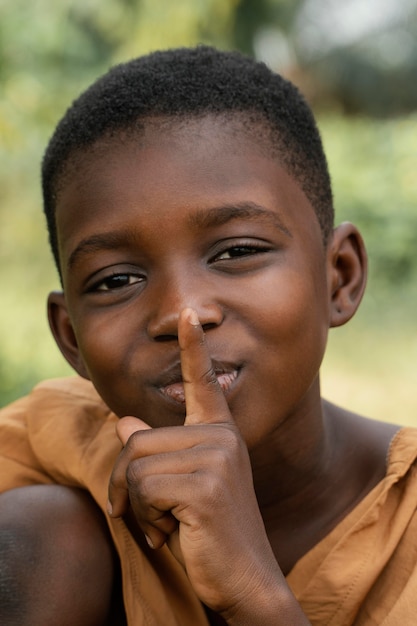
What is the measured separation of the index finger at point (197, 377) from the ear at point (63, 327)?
2.05ft

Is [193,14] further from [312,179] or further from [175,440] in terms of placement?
[175,440]

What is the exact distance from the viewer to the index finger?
152 centimetres

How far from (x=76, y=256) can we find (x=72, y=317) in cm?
16

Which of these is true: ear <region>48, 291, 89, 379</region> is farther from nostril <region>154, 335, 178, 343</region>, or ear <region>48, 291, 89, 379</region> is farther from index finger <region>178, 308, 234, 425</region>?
index finger <region>178, 308, 234, 425</region>

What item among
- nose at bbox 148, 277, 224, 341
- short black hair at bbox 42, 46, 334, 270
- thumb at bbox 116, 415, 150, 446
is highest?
short black hair at bbox 42, 46, 334, 270

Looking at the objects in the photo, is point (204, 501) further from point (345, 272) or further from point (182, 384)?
point (345, 272)

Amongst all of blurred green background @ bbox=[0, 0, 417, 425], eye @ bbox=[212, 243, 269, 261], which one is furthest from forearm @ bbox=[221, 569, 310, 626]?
blurred green background @ bbox=[0, 0, 417, 425]

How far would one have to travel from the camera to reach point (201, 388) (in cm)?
153

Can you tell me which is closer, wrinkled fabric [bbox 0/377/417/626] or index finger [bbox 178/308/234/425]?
index finger [bbox 178/308/234/425]

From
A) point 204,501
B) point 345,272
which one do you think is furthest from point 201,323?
point 345,272

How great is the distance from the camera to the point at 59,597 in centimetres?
170

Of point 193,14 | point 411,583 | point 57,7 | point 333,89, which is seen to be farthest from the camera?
point 333,89

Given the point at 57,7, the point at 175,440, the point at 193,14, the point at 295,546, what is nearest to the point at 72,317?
the point at 175,440

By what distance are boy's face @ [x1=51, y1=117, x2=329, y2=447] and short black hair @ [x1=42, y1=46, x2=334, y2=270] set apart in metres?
0.06
